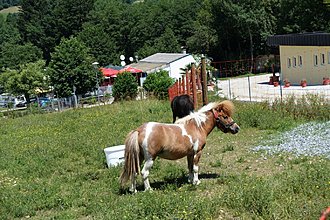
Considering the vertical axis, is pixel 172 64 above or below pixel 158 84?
above

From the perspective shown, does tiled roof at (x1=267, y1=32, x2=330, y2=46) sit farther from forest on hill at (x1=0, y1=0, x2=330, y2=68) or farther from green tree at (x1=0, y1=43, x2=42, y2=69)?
green tree at (x1=0, y1=43, x2=42, y2=69)

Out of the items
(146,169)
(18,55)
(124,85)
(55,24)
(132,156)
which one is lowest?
(146,169)

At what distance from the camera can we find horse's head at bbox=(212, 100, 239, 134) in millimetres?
9133

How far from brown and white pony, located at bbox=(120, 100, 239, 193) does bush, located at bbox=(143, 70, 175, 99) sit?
20.8m

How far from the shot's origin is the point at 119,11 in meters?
85.9

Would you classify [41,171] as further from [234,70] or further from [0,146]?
[234,70]

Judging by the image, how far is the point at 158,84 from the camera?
3225cm

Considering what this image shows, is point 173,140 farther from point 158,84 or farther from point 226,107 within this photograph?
point 158,84

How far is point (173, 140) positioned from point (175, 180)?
1.07 metres

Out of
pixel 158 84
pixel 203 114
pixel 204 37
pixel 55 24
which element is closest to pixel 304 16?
pixel 204 37

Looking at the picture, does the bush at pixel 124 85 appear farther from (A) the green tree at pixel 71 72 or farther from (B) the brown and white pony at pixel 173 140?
(B) the brown and white pony at pixel 173 140

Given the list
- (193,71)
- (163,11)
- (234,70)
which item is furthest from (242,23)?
(193,71)

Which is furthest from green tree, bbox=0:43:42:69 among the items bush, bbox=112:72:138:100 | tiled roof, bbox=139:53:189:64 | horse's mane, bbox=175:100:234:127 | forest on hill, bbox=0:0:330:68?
horse's mane, bbox=175:100:234:127

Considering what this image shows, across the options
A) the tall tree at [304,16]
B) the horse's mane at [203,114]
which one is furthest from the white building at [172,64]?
the horse's mane at [203,114]
